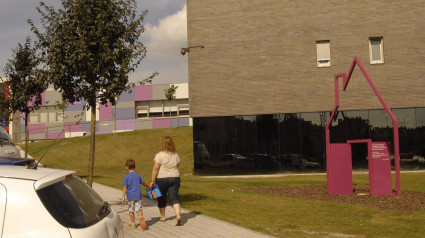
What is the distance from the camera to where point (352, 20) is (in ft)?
79.6

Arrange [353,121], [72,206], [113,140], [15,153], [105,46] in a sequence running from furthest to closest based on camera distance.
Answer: [113,140] → [353,121] → [15,153] → [105,46] → [72,206]

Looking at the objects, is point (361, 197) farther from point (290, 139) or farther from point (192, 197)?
point (290, 139)

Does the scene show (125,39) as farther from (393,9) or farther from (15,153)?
(393,9)

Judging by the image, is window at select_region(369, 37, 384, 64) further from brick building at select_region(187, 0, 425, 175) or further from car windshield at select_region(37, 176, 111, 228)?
car windshield at select_region(37, 176, 111, 228)

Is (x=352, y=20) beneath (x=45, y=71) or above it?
above

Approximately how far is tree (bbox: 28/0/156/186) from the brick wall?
1452 centimetres

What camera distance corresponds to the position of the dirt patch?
1183cm

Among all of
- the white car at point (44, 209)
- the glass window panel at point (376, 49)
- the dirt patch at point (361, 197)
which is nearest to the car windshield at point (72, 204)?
the white car at point (44, 209)

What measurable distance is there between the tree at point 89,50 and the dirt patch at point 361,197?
6.65 metres

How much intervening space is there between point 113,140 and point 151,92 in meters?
22.5

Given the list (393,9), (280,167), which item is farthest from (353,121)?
(393,9)

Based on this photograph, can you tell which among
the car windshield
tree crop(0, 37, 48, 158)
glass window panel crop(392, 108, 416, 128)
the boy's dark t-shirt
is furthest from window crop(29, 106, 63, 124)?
the car windshield

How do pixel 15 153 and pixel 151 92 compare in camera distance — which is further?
pixel 151 92

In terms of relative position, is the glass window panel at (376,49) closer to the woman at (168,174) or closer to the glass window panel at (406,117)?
the glass window panel at (406,117)
